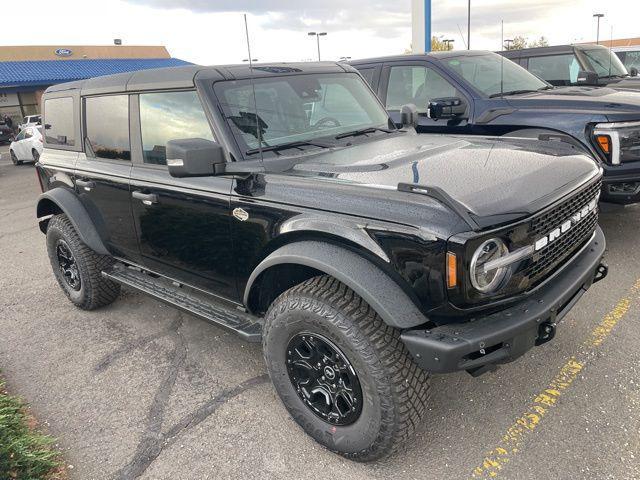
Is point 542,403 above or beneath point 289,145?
beneath

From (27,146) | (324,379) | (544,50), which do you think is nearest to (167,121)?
(324,379)

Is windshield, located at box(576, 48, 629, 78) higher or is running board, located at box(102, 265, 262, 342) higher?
windshield, located at box(576, 48, 629, 78)

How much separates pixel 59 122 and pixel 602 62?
804 cm

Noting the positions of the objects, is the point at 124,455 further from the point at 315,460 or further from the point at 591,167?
the point at 591,167

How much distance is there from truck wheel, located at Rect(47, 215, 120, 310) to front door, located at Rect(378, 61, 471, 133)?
3.24 m

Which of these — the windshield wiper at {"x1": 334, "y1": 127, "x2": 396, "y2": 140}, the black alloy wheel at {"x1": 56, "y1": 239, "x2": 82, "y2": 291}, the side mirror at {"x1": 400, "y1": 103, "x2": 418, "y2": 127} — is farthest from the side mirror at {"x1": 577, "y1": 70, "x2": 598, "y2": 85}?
the black alloy wheel at {"x1": 56, "y1": 239, "x2": 82, "y2": 291}

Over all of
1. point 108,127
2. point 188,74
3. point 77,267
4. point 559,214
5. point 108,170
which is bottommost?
point 77,267

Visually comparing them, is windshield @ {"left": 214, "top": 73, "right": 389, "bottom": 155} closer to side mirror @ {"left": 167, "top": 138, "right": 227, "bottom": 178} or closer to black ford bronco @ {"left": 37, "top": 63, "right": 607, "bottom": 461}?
black ford bronco @ {"left": 37, "top": 63, "right": 607, "bottom": 461}

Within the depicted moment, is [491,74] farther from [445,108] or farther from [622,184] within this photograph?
[622,184]

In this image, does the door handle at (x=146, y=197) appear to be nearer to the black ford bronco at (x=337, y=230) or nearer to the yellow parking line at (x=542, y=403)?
the black ford bronco at (x=337, y=230)

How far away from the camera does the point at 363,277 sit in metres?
2.28

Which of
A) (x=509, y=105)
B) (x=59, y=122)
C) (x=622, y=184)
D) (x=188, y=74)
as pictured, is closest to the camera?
(x=188, y=74)

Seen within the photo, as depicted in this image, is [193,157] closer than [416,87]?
Yes

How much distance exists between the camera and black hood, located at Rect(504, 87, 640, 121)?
4645mm
